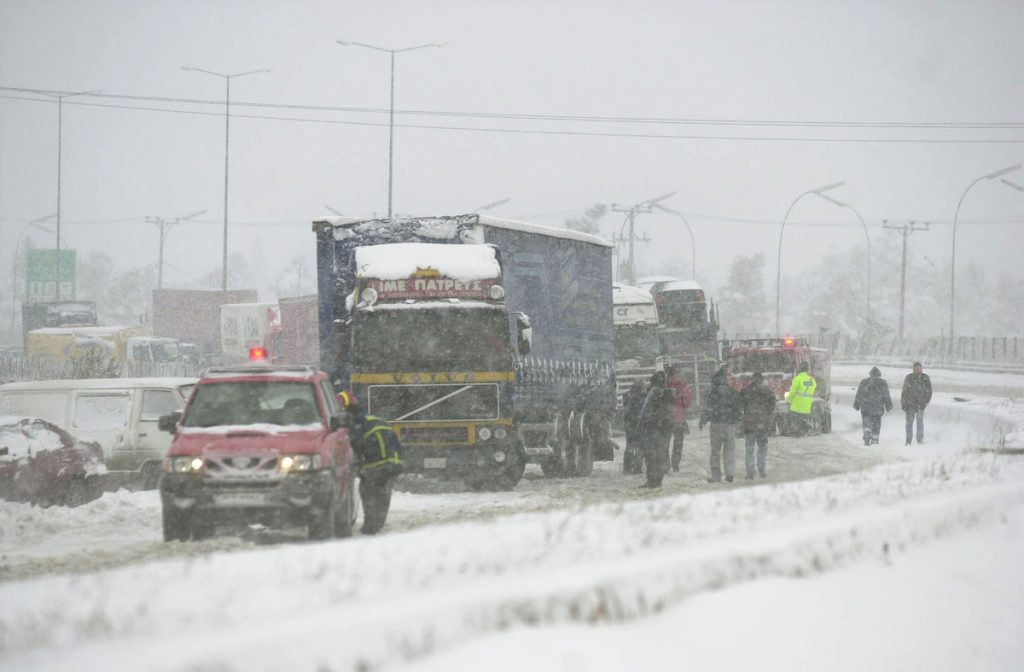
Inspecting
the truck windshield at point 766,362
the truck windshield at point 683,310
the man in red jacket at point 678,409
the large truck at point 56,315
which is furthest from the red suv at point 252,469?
the large truck at point 56,315

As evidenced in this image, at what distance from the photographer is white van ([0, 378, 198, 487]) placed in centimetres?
1694

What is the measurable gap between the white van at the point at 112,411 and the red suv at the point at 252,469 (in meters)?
4.53

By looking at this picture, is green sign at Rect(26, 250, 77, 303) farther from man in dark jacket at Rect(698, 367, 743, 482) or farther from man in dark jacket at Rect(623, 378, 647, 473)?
man in dark jacket at Rect(698, 367, 743, 482)

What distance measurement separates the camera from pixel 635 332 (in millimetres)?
35312

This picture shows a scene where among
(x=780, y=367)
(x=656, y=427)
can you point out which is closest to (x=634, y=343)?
(x=780, y=367)

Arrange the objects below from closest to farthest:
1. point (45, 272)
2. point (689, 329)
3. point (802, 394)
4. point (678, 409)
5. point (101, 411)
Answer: point (101, 411), point (678, 409), point (802, 394), point (689, 329), point (45, 272)

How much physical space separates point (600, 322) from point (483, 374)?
6486mm

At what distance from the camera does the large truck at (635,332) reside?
3491 cm

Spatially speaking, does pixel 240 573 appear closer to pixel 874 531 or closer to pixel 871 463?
pixel 874 531

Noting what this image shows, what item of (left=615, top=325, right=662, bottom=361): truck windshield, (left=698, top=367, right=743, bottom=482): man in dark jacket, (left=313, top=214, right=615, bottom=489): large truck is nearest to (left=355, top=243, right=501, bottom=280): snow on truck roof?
(left=313, top=214, right=615, bottom=489): large truck

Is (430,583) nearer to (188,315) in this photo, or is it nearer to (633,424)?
(633,424)

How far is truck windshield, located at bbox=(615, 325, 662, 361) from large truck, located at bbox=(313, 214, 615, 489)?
50.2 feet

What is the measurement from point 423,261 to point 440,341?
1171 mm

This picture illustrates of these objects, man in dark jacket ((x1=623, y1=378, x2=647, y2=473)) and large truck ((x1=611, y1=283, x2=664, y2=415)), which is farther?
large truck ((x1=611, y1=283, x2=664, y2=415))
